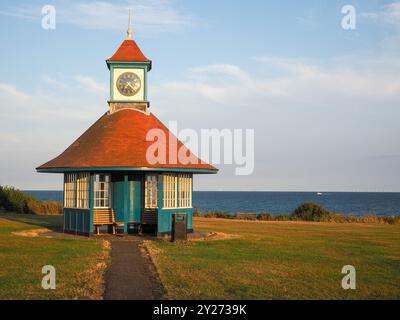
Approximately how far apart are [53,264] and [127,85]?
1283cm

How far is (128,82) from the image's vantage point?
25.5 metres

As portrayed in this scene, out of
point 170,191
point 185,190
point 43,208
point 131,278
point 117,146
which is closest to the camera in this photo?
point 131,278

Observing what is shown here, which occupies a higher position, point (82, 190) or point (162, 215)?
point (82, 190)

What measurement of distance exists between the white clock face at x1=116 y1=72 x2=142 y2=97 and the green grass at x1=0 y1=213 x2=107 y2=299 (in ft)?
26.7

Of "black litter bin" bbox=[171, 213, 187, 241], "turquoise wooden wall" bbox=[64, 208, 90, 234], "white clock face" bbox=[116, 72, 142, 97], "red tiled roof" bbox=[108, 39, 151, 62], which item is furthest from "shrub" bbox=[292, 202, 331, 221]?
"turquoise wooden wall" bbox=[64, 208, 90, 234]

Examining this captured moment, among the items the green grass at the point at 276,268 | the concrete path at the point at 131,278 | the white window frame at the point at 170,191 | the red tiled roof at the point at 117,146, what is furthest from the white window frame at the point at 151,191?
the concrete path at the point at 131,278

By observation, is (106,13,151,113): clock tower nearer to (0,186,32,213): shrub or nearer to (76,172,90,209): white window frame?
(76,172,90,209): white window frame

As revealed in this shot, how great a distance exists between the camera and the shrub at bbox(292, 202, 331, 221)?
41.5 m

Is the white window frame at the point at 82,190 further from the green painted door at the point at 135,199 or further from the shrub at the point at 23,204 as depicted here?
the shrub at the point at 23,204

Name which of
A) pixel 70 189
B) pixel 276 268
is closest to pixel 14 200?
pixel 70 189

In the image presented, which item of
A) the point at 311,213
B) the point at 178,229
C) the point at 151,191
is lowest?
the point at 311,213

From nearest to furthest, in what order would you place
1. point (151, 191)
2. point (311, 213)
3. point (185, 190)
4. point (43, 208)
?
point (151, 191) < point (185, 190) < point (311, 213) < point (43, 208)

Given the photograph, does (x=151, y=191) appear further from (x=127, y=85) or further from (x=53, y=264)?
(x=53, y=264)
